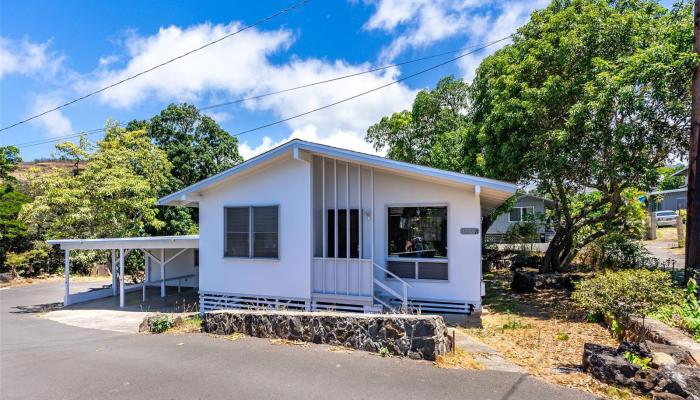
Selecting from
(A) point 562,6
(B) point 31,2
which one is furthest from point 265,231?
(A) point 562,6

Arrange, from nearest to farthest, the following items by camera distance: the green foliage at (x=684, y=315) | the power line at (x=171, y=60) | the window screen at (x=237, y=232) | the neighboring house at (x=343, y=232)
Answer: the green foliage at (x=684, y=315)
the neighboring house at (x=343, y=232)
the window screen at (x=237, y=232)
the power line at (x=171, y=60)

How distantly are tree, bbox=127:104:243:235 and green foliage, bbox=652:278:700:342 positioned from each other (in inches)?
938

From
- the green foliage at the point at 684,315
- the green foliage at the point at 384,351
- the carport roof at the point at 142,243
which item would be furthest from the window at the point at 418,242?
the carport roof at the point at 142,243

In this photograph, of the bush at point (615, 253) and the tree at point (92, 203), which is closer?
the bush at point (615, 253)

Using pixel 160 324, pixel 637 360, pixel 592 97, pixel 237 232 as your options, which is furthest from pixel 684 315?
pixel 160 324

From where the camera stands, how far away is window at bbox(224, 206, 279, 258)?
10211 mm

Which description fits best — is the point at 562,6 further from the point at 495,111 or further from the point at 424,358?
the point at 424,358

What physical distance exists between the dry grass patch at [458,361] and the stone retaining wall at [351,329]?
0.11 m

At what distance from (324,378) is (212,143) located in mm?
25906

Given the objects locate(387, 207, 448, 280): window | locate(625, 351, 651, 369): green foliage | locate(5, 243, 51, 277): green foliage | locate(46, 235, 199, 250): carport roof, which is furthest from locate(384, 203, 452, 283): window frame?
locate(5, 243, 51, 277): green foliage

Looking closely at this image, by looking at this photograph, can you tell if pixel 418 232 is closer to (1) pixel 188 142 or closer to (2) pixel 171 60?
(2) pixel 171 60

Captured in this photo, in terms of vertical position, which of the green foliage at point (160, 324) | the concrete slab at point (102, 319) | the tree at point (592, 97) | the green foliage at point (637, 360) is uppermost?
the tree at point (592, 97)

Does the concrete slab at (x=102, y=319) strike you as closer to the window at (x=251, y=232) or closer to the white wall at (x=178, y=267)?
the window at (x=251, y=232)

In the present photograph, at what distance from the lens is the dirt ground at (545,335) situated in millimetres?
5148
